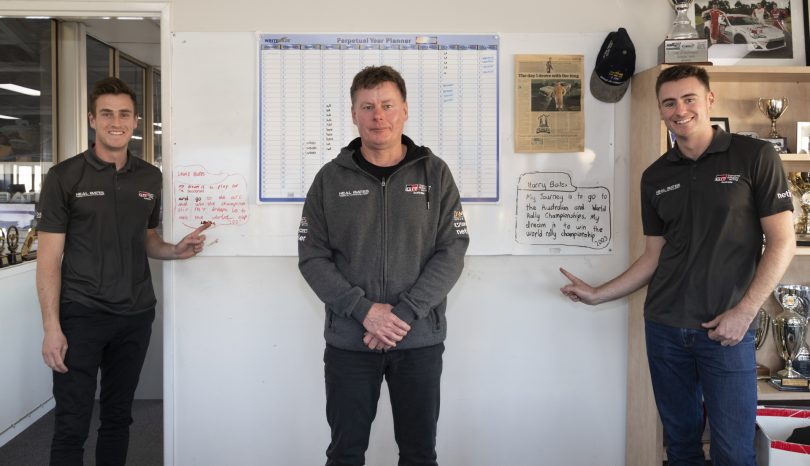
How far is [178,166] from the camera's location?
2.50m

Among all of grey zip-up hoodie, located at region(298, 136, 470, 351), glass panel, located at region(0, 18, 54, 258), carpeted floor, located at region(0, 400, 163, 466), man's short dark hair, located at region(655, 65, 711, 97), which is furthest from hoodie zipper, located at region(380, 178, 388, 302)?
glass panel, located at region(0, 18, 54, 258)

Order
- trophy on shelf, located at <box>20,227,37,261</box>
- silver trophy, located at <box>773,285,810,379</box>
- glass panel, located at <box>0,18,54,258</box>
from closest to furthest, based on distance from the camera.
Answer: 1. silver trophy, located at <box>773,285,810,379</box>
2. trophy on shelf, located at <box>20,227,37,261</box>
3. glass panel, located at <box>0,18,54,258</box>

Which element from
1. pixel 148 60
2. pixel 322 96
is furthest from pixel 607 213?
pixel 148 60

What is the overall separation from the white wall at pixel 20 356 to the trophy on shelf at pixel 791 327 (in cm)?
354

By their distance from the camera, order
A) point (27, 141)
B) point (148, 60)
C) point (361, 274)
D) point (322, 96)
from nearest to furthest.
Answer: point (361, 274) < point (322, 96) < point (27, 141) < point (148, 60)

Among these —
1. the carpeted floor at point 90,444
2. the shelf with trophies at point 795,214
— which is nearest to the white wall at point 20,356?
the carpeted floor at point 90,444

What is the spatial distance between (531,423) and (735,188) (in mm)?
1272

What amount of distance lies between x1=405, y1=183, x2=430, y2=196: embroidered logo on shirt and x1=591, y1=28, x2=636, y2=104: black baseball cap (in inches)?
41.1

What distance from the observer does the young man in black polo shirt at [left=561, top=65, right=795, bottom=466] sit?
184 centimetres

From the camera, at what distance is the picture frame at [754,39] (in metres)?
2.50

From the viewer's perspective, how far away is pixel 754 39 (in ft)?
8.21

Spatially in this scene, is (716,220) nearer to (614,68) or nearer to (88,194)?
(614,68)

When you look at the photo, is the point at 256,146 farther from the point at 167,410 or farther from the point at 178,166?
the point at 167,410

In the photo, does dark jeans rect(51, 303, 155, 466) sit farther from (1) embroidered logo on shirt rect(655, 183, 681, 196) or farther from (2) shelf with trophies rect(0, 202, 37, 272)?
(1) embroidered logo on shirt rect(655, 183, 681, 196)
